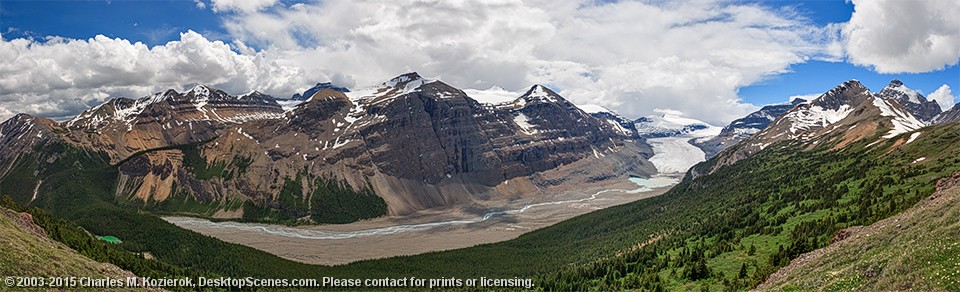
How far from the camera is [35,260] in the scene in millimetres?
65125

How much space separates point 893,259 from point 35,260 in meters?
87.8

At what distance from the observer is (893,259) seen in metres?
41.8

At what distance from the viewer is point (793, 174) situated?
506 feet

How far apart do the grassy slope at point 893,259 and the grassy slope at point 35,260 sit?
7844 centimetres

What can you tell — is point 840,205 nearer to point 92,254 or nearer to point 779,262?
point 779,262

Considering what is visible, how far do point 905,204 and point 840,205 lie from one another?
A: 20.8 metres

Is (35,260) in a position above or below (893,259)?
above

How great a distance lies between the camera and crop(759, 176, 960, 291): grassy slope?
122ft

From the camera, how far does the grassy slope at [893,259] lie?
122 ft

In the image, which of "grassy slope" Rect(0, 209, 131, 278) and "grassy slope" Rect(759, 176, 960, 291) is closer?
"grassy slope" Rect(759, 176, 960, 291)

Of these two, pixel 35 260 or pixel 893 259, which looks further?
pixel 35 260

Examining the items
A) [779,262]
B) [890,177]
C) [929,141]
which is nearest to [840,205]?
[890,177]

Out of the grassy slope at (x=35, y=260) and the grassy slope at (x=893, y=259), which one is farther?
the grassy slope at (x=35, y=260)

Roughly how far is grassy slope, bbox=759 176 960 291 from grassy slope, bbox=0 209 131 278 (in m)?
78.4
